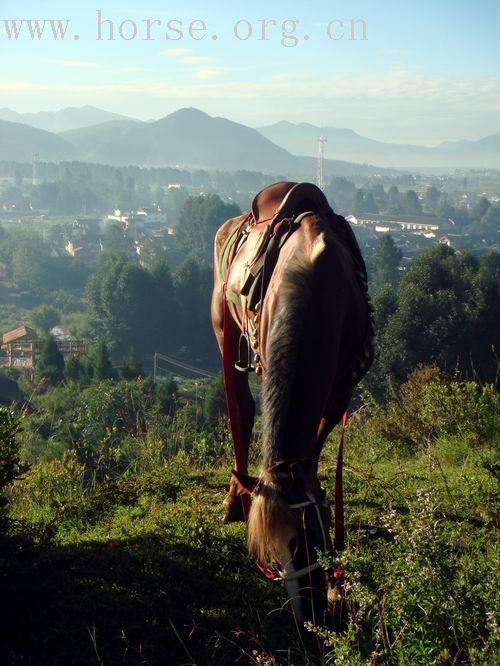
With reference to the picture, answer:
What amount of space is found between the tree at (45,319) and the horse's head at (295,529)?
42388mm

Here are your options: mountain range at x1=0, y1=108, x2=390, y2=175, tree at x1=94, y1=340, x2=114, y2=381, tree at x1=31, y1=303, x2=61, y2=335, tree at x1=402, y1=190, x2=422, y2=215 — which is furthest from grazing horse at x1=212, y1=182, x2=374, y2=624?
mountain range at x1=0, y1=108, x2=390, y2=175

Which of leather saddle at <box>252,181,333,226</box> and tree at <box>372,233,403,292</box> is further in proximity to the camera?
tree at <box>372,233,403,292</box>

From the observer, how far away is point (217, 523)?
4.70m

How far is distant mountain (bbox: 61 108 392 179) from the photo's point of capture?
174 m

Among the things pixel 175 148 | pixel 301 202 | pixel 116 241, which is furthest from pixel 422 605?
pixel 175 148

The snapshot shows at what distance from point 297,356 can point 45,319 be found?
44.3 m

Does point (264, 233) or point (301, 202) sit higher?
point (301, 202)

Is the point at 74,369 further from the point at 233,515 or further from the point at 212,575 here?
the point at 212,575

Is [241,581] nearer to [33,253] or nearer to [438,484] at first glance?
[438,484]

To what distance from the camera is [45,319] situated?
149ft

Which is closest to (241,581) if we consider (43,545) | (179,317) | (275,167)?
(43,545)

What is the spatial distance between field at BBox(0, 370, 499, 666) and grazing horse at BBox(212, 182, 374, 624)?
22 cm

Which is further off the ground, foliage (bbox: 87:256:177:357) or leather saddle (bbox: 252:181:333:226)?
leather saddle (bbox: 252:181:333:226)

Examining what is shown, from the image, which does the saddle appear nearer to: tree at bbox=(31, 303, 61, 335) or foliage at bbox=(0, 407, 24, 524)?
foliage at bbox=(0, 407, 24, 524)
